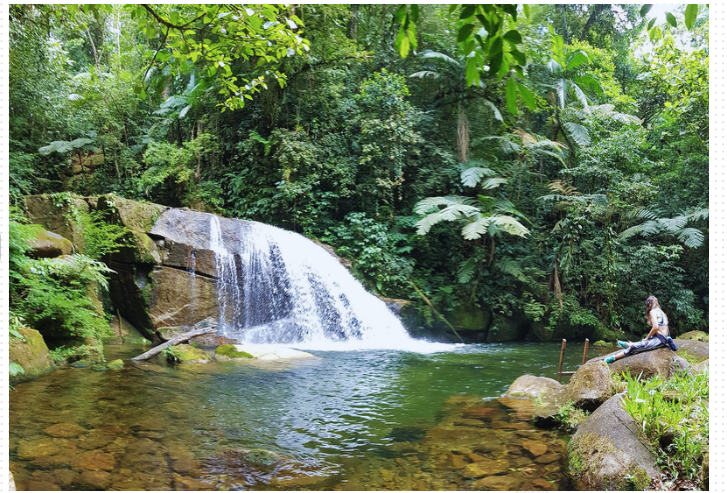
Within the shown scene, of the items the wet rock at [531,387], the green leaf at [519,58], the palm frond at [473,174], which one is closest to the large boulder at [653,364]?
the wet rock at [531,387]

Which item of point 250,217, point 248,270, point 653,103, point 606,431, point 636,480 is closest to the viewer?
point 636,480

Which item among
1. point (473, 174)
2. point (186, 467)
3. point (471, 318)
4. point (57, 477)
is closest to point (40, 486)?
point (57, 477)

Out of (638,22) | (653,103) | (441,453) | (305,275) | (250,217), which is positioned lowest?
(441,453)

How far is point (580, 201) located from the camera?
11.2m

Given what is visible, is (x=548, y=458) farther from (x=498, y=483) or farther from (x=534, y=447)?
(x=498, y=483)

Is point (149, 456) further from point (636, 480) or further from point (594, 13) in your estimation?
point (594, 13)

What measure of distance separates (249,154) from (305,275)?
15.8 feet

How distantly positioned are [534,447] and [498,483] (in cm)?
78

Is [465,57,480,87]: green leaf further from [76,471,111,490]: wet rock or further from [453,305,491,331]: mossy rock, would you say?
[453,305,491,331]: mossy rock

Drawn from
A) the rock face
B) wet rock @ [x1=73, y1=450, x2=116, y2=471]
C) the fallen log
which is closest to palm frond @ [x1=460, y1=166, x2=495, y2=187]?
the fallen log

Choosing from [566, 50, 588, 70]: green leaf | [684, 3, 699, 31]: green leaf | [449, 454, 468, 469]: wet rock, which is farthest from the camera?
[566, 50, 588, 70]: green leaf

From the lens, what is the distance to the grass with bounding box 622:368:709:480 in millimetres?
2943

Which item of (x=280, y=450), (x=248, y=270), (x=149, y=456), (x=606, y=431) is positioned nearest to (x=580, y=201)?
(x=248, y=270)

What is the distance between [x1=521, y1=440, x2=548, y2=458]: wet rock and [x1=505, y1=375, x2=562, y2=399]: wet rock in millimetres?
1294
